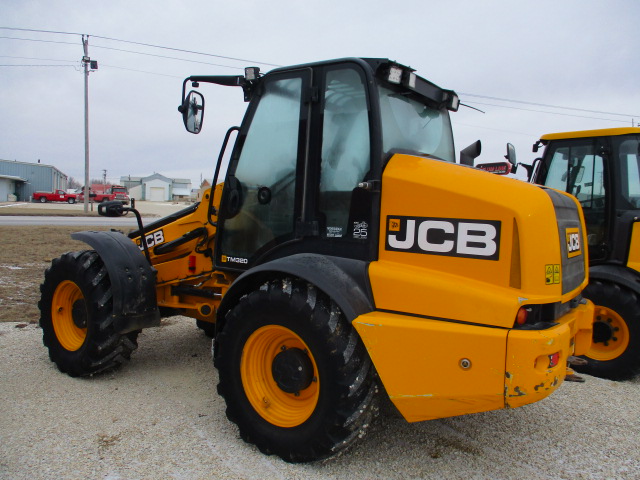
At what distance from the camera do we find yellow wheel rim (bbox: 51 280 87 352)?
435 centimetres

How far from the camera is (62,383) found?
4.00 meters

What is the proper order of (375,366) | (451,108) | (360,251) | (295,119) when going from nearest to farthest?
(375,366), (360,251), (295,119), (451,108)

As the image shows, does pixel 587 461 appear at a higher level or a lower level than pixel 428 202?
lower

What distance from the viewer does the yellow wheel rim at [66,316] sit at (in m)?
4.35

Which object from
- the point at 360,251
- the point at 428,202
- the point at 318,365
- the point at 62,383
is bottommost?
the point at 62,383

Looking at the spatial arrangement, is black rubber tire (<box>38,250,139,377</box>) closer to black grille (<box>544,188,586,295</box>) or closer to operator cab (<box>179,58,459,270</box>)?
operator cab (<box>179,58,459,270</box>)

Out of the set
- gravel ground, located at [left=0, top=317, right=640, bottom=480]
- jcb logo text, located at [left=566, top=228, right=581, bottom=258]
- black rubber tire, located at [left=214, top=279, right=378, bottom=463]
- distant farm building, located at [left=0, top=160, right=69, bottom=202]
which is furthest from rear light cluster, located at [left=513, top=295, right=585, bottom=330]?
distant farm building, located at [left=0, top=160, right=69, bottom=202]

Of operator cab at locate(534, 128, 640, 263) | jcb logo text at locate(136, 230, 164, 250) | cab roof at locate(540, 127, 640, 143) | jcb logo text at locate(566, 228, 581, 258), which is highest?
cab roof at locate(540, 127, 640, 143)

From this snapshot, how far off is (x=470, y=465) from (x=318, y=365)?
1.12 metres

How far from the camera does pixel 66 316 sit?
4.46 metres

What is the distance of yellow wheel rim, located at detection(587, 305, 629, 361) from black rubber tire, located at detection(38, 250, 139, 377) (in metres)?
4.36

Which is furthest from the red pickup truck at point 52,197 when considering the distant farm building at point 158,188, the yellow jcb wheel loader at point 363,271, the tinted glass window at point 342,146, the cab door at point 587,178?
the tinted glass window at point 342,146

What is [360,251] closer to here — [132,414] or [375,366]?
[375,366]

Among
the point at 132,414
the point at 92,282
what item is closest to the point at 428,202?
the point at 132,414
